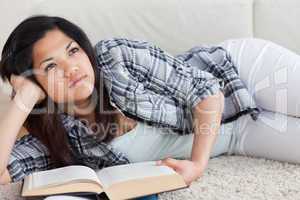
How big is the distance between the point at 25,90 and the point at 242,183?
58 cm

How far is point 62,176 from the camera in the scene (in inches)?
42.5

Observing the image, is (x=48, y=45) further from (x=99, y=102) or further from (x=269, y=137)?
(x=269, y=137)

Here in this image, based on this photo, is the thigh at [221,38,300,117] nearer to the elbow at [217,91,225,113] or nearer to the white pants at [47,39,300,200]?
the white pants at [47,39,300,200]

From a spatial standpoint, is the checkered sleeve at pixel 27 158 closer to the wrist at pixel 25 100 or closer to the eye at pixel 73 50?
the wrist at pixel 25 100

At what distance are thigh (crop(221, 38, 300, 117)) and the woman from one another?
0.05 meters

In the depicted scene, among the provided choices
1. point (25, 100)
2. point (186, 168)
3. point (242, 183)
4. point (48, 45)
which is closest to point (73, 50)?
point (48, 45)

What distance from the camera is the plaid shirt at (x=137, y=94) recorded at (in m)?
1.26

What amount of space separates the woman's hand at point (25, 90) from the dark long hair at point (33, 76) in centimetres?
1

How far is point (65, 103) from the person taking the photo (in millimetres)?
1261

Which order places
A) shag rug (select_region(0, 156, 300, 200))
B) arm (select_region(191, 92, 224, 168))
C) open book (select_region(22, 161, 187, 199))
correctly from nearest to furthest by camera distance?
open book (select_region(22, 161, 187, 199))
shag rug (select_region(0, 156, 300, 200))
arm (select_region(191, 92, 224, 168))

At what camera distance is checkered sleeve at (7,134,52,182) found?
1.19m

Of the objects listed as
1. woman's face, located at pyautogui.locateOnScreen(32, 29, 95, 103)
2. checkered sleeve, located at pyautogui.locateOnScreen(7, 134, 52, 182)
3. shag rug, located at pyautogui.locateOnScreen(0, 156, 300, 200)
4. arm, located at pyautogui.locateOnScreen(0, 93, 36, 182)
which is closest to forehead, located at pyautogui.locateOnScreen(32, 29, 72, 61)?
woman's face, located at pyautogui.locateOnScreen(32, 29, 95, 103)

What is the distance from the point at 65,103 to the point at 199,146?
36cm

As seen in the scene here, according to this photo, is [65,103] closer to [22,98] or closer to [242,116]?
[22,98]
